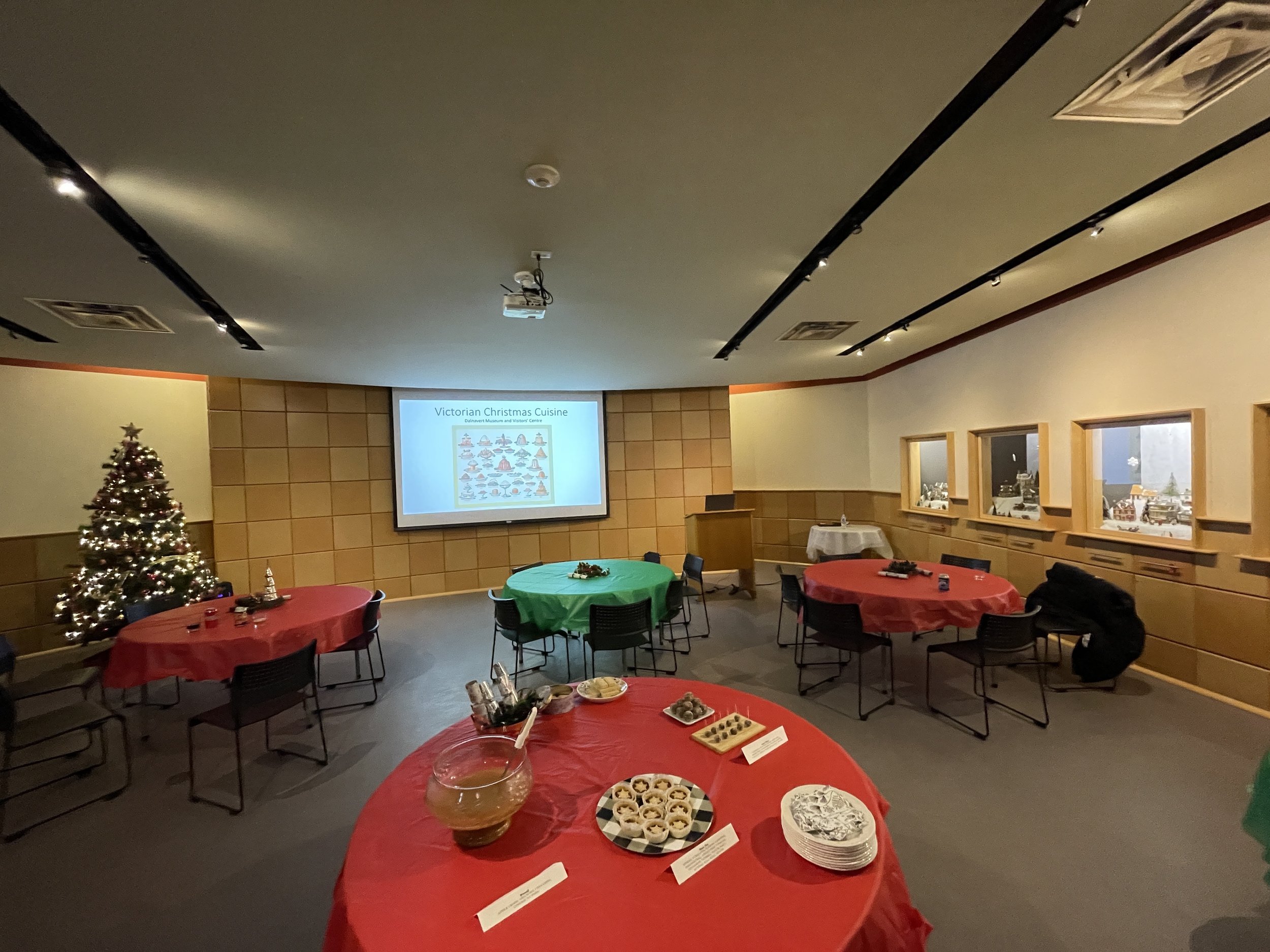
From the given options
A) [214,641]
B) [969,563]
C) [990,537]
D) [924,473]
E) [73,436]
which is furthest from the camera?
[924,473]

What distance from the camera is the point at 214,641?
320 cm

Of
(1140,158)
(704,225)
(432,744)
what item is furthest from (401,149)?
(1140,158)

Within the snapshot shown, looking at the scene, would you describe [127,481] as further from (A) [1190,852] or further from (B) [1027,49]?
(A) [1190,852]

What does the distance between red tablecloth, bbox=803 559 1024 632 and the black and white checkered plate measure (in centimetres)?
268

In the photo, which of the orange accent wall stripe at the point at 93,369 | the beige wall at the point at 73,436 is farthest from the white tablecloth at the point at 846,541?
the orange accent wall stripe at the point at 93,369

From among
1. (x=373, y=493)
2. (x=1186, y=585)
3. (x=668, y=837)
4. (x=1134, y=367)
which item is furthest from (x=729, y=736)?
(x=373, y=493)

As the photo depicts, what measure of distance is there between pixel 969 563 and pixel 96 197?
6775mm

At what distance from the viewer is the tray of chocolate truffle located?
5.89 ft

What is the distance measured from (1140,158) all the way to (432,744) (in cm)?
423

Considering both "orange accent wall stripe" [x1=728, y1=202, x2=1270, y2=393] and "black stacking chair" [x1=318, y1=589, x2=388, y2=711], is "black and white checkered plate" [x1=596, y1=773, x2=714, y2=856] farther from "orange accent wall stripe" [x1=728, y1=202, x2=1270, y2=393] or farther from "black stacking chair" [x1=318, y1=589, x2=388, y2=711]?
"orange accent wall stripe" [x1=728, y1=202, x2=1270, y2=393]

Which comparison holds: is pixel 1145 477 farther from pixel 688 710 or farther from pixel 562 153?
pixel 562 153

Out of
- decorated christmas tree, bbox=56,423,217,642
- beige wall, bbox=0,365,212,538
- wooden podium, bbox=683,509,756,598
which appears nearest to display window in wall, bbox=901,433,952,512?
wooden podium, bbox=683,509,756,598

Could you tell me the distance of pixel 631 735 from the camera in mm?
1729

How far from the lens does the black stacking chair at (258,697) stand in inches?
108
